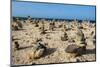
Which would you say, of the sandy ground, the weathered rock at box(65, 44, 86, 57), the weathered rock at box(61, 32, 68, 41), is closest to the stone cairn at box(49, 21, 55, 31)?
the sandy ground

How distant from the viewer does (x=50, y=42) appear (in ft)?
8.60

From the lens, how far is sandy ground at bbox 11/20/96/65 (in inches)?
97.7

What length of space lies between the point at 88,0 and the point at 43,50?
91 cm

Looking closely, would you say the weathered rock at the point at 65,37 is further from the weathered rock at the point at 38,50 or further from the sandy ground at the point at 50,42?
the weathered rock at the point at 38,50

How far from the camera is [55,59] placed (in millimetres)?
2635

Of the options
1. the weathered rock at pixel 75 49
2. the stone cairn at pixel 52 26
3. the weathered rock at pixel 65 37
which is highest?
the stone cairn at pixel 52 26

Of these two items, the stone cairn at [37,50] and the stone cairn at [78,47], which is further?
the stone cairn at [78,47]

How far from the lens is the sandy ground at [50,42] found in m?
2.48

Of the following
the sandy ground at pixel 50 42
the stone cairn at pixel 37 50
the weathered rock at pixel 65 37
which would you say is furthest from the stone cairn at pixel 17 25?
the weathered rock at pixel 65 37

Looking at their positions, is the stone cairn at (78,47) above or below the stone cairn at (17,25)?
below

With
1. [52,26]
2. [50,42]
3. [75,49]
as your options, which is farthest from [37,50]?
[75,49]

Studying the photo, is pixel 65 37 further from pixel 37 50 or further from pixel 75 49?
pixel 37 50

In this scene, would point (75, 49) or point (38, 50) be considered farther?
point (75, 49)

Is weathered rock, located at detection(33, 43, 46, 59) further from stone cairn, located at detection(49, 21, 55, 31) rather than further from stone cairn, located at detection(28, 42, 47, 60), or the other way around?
stone cairn, located at detection(49, 21, 55, 31)
